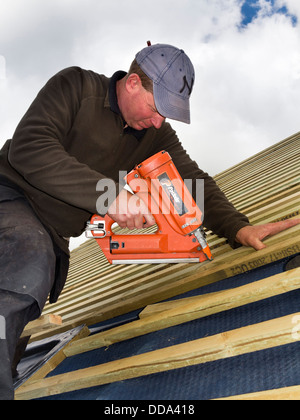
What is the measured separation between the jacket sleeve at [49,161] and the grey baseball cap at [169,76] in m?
0.51

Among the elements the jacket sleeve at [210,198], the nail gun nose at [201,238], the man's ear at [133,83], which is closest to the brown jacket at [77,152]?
the jacket sleeve at [210,198]

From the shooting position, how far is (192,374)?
1.31 m

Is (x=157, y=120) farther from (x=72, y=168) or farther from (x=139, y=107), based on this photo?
(x=72, y=168)

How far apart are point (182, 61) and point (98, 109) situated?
0.53m

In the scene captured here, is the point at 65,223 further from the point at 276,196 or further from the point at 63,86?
the point at 276,196

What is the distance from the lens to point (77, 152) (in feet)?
6.55

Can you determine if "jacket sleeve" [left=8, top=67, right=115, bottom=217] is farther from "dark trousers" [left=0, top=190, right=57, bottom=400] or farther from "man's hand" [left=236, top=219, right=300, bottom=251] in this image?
"man's hand" [left=236, top=219, right=300, bottom=251]

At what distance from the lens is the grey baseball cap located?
72.7 inches

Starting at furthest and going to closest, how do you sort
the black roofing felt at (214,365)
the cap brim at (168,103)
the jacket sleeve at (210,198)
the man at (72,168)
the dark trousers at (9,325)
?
1. the jacket sleeve at (210,198)
2. the cap brim at (168,103)
3. the man at (72,168)
4. the dark trousers at (9,325)
5. the black roofing felt at (214,365)

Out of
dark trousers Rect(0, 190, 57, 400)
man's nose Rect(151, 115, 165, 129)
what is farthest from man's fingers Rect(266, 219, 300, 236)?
dark trousers Rect(0, 190, 57, 400)

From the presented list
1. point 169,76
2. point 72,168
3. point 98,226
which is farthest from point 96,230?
point 169,76

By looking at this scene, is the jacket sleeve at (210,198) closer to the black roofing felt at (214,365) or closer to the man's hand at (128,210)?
the black roofing felt at (214,365)

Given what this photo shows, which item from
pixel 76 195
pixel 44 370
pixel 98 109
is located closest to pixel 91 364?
pixel 44 370

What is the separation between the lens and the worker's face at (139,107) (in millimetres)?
1907
